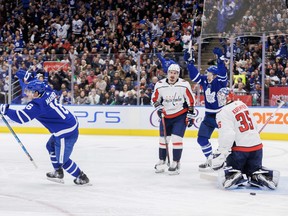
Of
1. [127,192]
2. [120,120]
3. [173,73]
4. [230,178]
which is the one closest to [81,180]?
[127,192]

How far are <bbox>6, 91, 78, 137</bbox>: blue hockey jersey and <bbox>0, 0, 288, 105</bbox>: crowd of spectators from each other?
21.2ft

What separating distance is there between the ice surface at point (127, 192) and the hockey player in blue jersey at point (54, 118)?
0.88 ft

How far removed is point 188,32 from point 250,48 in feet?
12.1

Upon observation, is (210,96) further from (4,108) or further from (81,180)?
(4,108)

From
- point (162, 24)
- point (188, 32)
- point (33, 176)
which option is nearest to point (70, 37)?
point (162, 24)

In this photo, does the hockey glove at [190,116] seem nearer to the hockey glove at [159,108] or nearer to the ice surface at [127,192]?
the hockey glove at [159,108]

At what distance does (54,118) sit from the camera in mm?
5742

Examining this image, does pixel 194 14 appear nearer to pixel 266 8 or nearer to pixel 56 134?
pixel 266 8

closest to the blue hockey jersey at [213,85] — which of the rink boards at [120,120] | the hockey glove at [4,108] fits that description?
the hockey glove at [4,108]

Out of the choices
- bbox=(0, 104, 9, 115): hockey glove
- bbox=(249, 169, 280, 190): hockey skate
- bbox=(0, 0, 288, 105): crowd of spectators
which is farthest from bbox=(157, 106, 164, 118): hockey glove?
bbox=(0, 0, 288, 105): crowd of spectators

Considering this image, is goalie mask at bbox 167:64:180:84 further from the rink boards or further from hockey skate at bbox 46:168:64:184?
the rink boards

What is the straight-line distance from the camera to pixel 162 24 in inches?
651

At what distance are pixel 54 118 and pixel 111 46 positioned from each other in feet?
35.0

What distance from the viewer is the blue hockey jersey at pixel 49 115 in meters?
5.57
